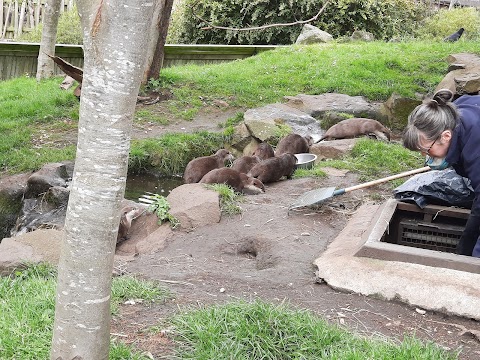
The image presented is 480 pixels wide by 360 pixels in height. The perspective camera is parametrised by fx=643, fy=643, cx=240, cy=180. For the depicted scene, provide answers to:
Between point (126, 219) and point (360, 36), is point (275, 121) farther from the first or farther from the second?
point (360, 36)

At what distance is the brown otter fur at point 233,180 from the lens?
346 inches

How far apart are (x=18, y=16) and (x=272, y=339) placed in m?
20.4

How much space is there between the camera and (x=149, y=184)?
34.5 ft

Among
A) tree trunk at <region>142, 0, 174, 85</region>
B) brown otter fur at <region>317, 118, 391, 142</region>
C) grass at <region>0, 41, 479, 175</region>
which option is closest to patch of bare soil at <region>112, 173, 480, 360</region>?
brown otter fur at <region>317, 118, 391, 142</region>

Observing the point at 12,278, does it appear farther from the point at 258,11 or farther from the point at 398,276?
the point at 258,11

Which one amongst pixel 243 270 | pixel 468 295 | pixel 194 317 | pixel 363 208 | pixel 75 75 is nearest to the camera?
pixel 194 317

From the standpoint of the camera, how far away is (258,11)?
21328 mm

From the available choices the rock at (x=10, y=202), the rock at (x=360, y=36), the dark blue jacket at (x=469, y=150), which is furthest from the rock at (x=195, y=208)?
the rock at (x=360, y=36)

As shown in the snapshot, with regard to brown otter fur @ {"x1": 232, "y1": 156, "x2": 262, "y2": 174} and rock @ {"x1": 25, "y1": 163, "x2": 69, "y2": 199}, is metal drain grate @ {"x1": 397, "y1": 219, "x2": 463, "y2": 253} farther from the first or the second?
rock @ {"x1": 25, "y1": 163, "x2": 69, "y2": 199}

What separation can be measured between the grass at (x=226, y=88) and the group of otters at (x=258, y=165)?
1.37 metres

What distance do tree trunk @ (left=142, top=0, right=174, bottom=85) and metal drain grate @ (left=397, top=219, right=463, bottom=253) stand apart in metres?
8.02

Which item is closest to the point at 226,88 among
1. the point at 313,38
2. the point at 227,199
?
the point at 313,38

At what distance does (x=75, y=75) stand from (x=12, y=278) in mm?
6155

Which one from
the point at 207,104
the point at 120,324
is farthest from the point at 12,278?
the point at 207,104
